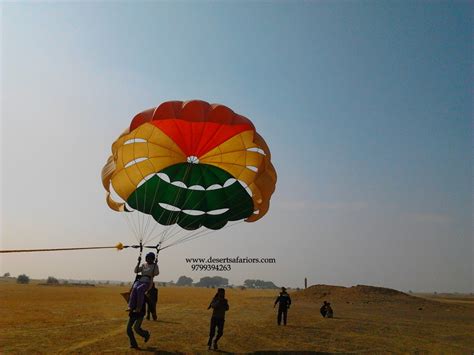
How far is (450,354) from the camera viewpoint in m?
10.2

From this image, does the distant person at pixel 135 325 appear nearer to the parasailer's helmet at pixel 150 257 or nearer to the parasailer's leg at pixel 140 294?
the parasailer's leg at pixel 140 294

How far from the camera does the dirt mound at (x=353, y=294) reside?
38500mm

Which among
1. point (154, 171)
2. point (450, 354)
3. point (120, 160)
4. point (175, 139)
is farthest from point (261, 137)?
point (450, 354)

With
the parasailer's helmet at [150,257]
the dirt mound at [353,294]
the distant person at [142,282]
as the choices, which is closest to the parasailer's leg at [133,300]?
the distant person at [142,282]

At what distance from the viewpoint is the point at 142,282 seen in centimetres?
912

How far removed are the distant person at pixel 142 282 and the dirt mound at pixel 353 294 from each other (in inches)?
1258

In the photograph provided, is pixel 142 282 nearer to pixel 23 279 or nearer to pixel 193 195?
pixel 193 195

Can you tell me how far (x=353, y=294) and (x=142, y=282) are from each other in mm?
34826

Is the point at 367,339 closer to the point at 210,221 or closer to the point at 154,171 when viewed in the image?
the point at 210,221

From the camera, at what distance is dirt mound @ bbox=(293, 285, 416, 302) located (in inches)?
1516

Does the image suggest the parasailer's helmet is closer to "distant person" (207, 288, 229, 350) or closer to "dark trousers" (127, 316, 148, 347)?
"dark trousers" (127, 316, 148, 347)

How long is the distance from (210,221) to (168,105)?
5.13 meters

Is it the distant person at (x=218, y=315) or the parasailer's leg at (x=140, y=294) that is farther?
the distant person at (x=218, y=315)

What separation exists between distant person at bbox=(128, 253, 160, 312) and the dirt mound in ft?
105
